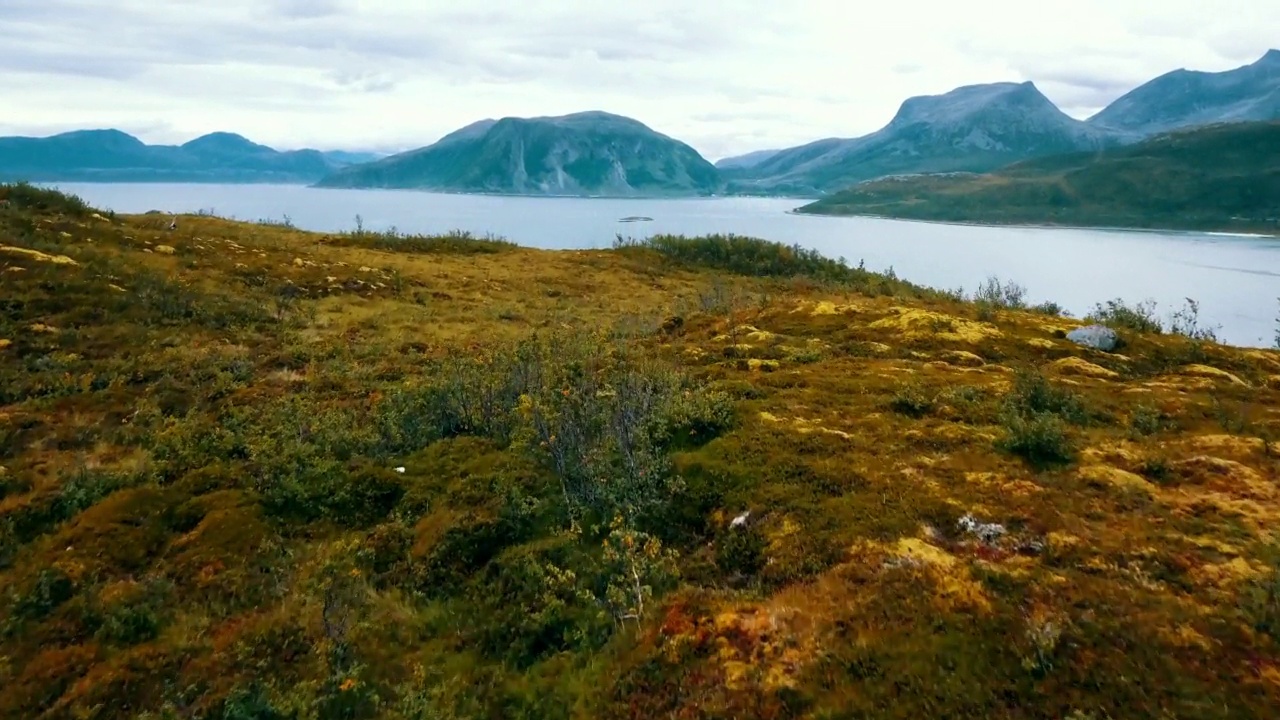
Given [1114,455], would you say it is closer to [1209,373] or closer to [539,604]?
[1209,373]

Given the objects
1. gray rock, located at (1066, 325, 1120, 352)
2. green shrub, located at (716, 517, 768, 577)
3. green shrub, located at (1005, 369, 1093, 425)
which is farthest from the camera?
gray rock, located at (1066, 325, 1120, 352)

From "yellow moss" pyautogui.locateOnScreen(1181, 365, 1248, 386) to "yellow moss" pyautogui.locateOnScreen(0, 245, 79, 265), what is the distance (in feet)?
141

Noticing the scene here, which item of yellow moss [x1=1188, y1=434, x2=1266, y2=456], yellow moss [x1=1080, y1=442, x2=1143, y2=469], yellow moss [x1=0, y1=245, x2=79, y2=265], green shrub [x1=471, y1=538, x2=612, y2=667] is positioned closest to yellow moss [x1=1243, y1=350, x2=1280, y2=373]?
yellow moss [x1=1188, y1=434, x2=1266, y2=456]

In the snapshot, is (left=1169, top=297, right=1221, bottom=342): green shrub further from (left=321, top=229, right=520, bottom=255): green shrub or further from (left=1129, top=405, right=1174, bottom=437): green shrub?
(left=321, top=229, right=520, bottom=255): green shrub

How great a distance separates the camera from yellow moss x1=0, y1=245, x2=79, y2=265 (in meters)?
28.3

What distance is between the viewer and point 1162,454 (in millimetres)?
12883

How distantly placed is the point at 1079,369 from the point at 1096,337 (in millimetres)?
3977

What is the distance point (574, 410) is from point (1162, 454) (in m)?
12.1

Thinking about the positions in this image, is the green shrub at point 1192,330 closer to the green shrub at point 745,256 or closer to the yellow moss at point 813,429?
the yellow moss at point 813,429

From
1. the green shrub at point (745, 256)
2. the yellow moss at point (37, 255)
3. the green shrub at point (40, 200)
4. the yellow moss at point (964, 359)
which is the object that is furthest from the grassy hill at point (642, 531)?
the green shrub at point (745, 256)

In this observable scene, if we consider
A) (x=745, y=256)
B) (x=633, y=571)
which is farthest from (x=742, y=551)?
(x=745, y=256)

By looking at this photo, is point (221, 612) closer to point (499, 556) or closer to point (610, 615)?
point (499, 556)

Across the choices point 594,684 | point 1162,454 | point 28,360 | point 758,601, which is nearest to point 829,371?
point 1162,454

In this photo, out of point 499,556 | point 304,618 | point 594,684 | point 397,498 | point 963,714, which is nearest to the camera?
point 963,714
